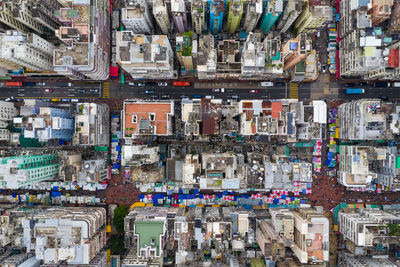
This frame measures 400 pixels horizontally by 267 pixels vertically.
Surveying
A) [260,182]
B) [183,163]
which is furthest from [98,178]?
[260,182]

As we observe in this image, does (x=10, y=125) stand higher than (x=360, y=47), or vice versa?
(x=360, y=47)

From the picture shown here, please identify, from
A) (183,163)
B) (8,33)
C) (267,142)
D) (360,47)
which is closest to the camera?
(8,33)

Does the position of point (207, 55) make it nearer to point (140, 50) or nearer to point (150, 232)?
point (140, 50)

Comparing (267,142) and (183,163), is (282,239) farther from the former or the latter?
(183,163)

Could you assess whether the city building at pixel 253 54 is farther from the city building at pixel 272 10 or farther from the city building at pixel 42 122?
the city building at pixel 42 122

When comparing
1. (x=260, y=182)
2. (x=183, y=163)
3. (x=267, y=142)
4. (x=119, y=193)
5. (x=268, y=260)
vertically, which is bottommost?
(x=268, y=260)

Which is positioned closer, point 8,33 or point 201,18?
point 8,33

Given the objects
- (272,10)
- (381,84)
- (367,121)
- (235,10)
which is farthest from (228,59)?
(381,84)
